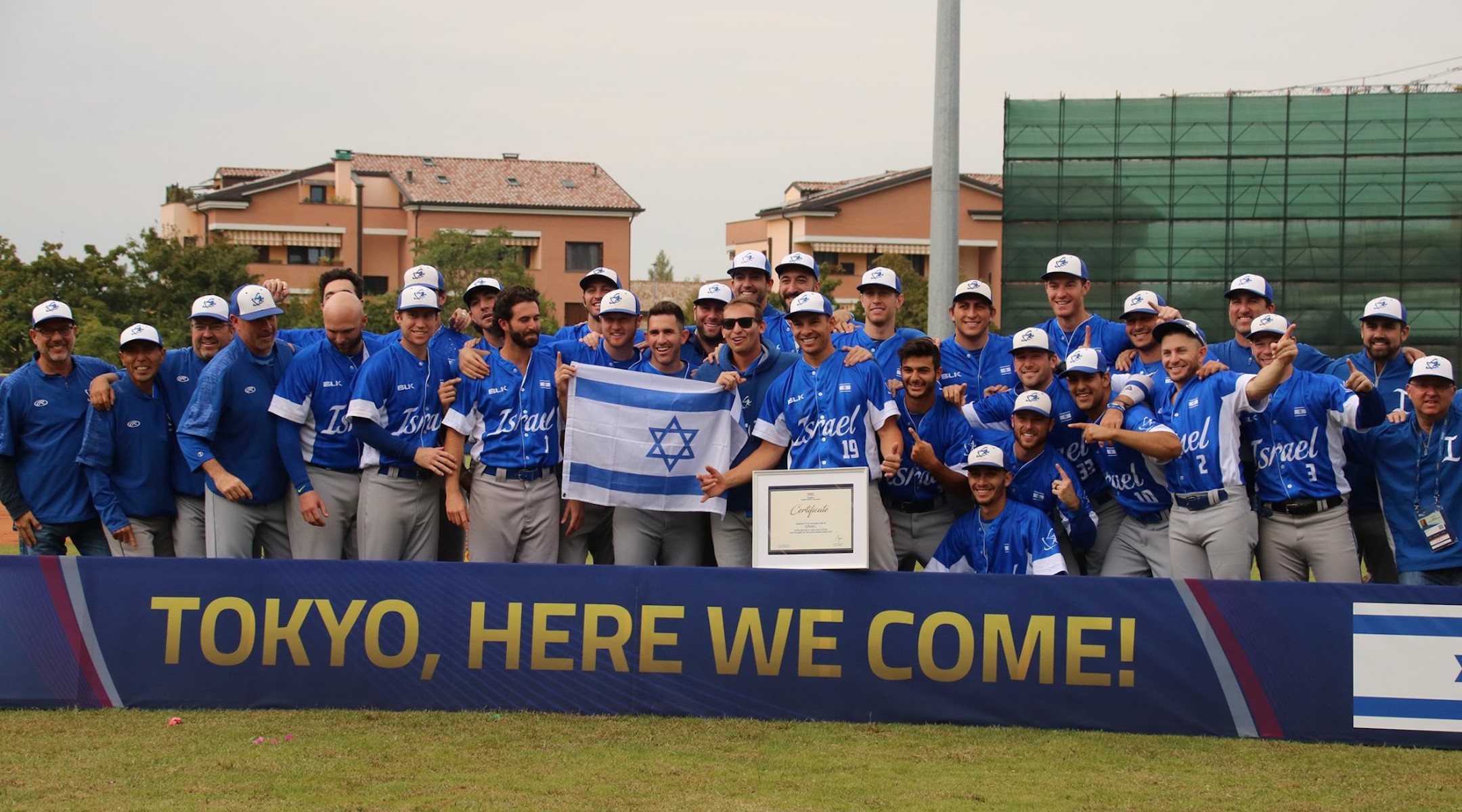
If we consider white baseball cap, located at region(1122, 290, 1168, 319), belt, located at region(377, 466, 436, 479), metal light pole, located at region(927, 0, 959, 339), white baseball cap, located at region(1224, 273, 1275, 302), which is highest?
metal light pole, located at region(927, 0, 959, 339)

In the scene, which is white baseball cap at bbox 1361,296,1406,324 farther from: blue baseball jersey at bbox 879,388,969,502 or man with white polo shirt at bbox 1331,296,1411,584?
blue baseball jersey at bbox 879,388,969,502

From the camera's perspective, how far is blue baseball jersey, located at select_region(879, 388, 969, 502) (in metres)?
8.87

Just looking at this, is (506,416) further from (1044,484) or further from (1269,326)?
(1269,326)

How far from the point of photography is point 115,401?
9.20 metres

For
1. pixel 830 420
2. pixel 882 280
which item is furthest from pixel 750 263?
pixel 830 420

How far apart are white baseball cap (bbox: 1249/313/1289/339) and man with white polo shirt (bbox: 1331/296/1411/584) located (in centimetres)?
50

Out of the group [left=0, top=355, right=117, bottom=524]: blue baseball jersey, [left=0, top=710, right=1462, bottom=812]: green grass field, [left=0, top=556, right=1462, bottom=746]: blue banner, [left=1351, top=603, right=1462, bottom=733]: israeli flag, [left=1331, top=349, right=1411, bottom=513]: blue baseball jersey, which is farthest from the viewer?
[left=0, top=355, right=117, bottom=524]: blue baseball jersey

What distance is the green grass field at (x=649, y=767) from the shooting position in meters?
6.50

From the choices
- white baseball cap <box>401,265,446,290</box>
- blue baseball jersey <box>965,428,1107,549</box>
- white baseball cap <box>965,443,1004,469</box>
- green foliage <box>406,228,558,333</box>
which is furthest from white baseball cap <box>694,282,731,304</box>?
green foliage <box>406,228,558,333</box>

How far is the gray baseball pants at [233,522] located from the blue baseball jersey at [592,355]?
200cm

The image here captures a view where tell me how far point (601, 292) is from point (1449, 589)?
563cm

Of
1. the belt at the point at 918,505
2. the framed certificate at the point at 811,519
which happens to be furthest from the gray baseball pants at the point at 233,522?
the belt at the point at 918,505

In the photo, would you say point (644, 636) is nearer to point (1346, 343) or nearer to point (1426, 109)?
point (1346, 343)

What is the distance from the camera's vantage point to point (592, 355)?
30.9 ft
